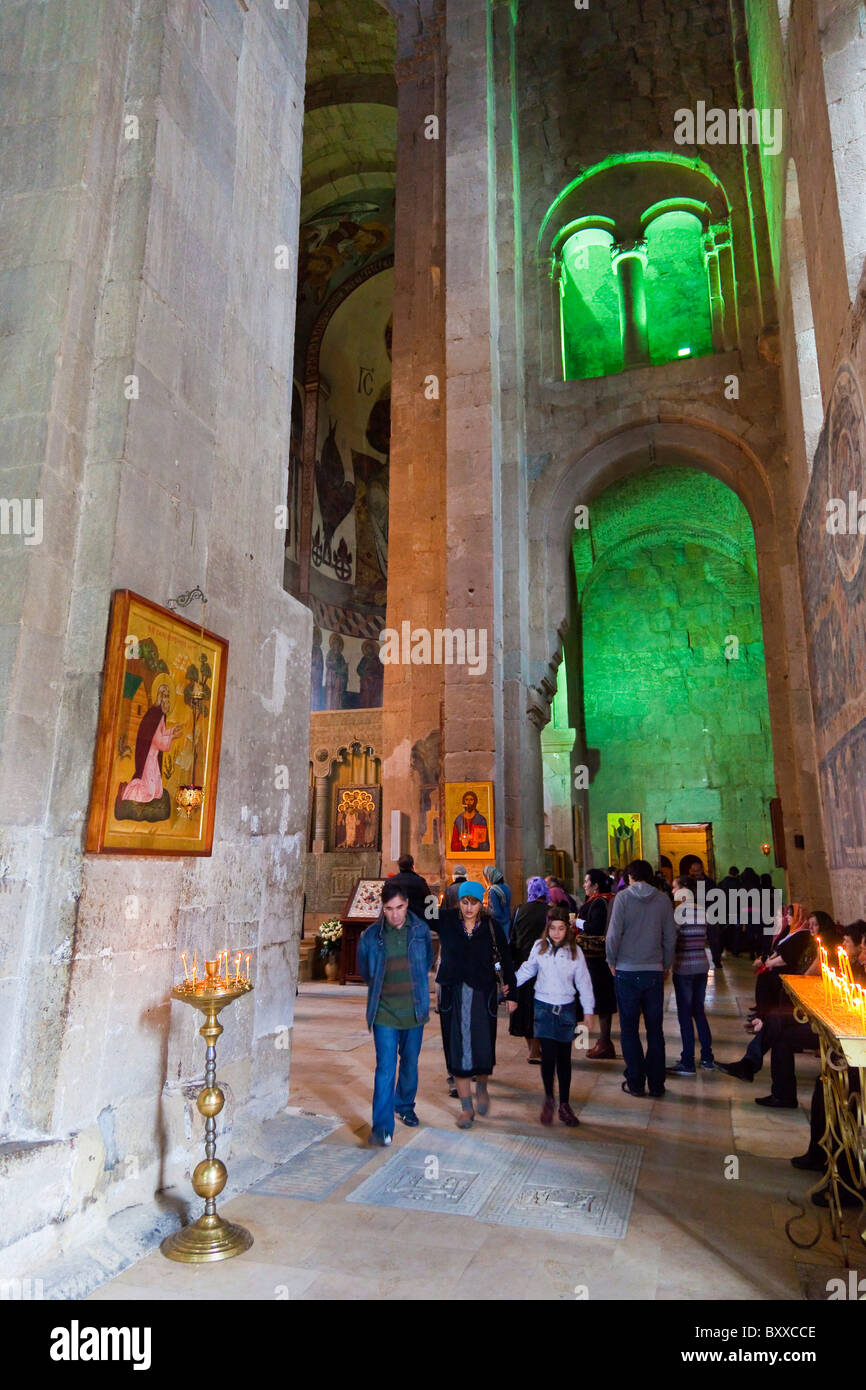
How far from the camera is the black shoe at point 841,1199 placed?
3963 mm

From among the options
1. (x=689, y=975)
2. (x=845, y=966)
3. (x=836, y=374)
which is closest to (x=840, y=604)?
(x=836, y=374)

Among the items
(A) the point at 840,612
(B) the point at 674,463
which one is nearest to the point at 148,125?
(A) the point at 840,612

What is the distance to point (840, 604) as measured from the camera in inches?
263

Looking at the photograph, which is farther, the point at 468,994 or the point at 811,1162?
the point at 468,994

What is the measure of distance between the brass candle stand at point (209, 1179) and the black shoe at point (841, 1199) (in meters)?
2.66

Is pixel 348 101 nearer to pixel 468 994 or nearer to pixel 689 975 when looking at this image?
pixel 689 975

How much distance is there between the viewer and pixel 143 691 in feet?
13.0

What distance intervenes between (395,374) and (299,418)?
38.8ft

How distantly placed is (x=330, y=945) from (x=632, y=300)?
13.3 meters

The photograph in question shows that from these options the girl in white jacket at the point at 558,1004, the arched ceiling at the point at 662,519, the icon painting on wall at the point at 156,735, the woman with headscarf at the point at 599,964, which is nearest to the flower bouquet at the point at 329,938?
the woman with headscarf at the point at 599,964

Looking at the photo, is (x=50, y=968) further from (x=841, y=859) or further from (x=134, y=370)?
(x=841, y=859)

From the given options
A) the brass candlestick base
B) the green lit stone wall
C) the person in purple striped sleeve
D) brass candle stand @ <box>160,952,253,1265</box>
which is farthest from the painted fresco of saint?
the green lit stone wall

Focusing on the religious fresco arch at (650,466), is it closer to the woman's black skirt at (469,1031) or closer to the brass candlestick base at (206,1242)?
the woman's black skirt at (469,1031)

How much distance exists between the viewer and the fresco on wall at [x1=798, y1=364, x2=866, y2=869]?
5746 mm
